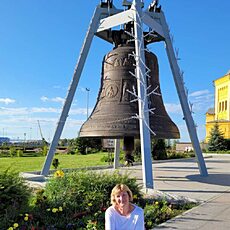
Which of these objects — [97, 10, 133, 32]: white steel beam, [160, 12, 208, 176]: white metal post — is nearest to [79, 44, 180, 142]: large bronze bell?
[97, 10, 133, 32]: white steel beam

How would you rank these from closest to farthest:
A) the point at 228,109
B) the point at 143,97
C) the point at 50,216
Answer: the point at 50,216
the point at 143,97
the point at 228,109

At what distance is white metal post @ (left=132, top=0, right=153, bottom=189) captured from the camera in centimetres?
721

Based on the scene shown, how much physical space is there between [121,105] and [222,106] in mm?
45985

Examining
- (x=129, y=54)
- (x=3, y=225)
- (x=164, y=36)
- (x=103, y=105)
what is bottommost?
(x=3, y=225)

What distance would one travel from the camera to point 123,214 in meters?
2.77

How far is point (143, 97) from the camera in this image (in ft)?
25.1

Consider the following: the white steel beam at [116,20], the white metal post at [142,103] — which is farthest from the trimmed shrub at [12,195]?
the white steel beam at [116,20]

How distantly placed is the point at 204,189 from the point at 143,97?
8.89 feet

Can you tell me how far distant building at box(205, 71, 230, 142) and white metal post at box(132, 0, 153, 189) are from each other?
4055cm

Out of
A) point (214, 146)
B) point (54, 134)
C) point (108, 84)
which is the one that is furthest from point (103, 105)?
point (214, 146)

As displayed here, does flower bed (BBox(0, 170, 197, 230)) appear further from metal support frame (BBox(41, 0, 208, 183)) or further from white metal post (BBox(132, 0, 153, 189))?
metal support frame (BBox(41, 0, 208, 183))

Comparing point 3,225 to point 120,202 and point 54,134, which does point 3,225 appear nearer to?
point 120,202

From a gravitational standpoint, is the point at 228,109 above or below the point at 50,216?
above

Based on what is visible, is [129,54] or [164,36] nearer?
[129,54]
